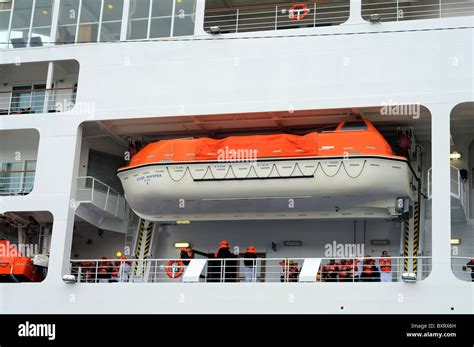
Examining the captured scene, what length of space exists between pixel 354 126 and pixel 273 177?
73.2 inches

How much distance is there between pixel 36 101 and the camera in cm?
1791

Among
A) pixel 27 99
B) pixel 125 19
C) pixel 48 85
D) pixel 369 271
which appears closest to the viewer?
pixel 369 271

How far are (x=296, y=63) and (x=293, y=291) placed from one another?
14.7 ft

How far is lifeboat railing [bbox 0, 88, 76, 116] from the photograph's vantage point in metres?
17.3

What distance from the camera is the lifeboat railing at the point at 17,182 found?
1723cm

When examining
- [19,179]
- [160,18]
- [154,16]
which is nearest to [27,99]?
[19,179]

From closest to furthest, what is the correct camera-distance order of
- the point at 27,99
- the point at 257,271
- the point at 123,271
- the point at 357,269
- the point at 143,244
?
the point at 357,269 < the point at 123,271 < the point at 257,271 < the point at 143,244 < the point at 27,99

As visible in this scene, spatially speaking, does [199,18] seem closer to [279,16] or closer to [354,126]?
[279,16]

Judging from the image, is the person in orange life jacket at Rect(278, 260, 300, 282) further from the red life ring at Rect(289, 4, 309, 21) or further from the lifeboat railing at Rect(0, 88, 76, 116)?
the lifeboat railing at Rect(0, 88, 76, 116)

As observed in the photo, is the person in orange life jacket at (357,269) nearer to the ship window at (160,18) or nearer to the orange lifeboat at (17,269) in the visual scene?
the ship window at (160,18)

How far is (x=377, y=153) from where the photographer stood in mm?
14438

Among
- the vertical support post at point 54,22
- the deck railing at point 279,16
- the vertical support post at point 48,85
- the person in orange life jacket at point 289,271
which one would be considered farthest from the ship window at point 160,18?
the person in orange life jacket at point 289,271

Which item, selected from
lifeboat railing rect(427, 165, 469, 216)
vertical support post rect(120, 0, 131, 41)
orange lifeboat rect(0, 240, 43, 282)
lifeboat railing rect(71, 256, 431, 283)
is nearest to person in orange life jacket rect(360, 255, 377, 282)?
lifeboat railing rect(71, 256, 431, 283)

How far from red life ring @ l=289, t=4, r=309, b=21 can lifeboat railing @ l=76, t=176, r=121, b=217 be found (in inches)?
214
